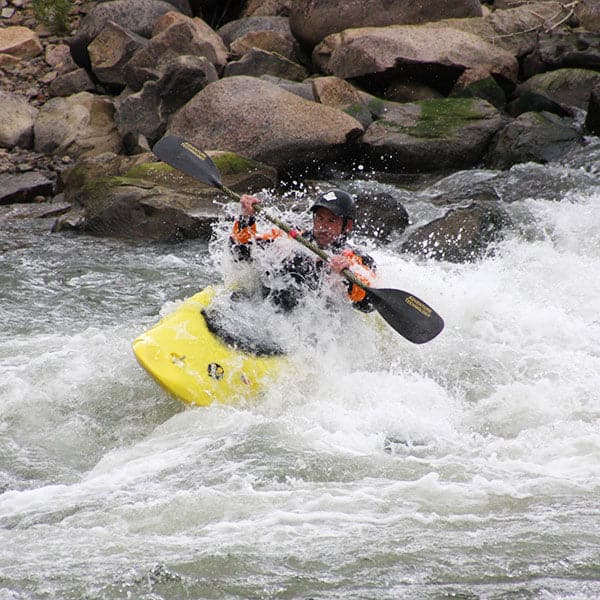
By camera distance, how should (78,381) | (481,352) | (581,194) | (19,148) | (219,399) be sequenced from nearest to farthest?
1. (219,399)
2. (78,381)
3. (481,352)
4. (581,194)
5. (19,148)

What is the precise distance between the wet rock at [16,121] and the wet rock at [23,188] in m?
1.21

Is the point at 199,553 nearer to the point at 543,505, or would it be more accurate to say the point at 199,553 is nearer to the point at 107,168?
the point at 543,505

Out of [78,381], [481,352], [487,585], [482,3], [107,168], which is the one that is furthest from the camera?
[482,3]

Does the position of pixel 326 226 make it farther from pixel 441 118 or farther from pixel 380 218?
pixel 441 118

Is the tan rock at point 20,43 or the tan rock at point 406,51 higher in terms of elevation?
the tan rock at point 406,51

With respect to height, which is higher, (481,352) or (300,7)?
(300,7)

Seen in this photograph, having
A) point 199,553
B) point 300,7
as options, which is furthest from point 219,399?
point 300,7

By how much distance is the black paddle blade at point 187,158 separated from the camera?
6.40m

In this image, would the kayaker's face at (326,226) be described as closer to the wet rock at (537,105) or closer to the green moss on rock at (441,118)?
the green moss on rock at (441,118)

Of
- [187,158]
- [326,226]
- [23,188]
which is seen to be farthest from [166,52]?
[326,226]

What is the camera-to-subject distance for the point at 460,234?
8062 millimetres

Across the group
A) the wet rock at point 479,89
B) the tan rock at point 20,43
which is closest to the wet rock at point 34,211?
the tan rock at point 20,43

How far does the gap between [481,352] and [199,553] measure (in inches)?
117

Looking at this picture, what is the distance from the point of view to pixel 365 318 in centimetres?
574
